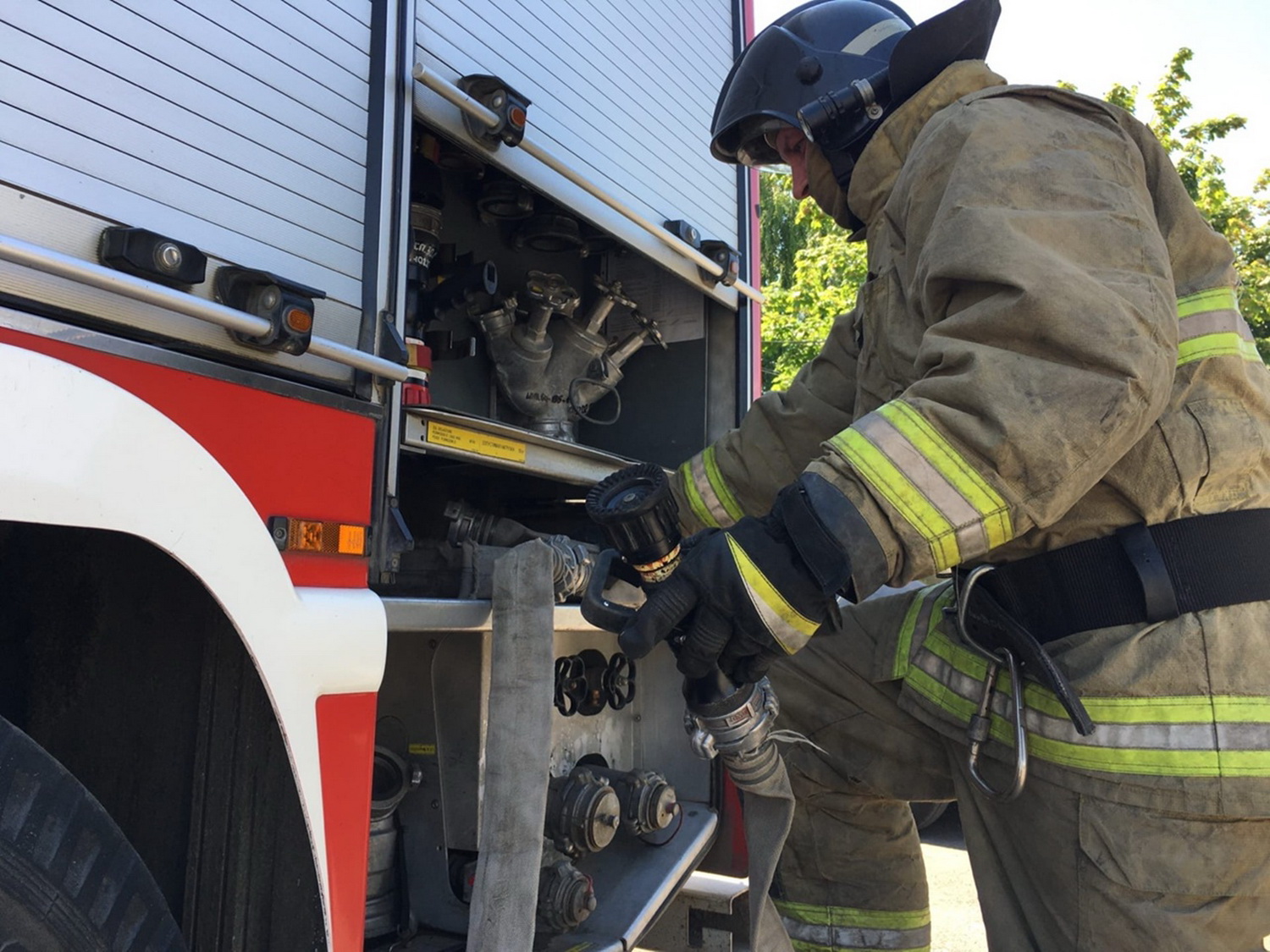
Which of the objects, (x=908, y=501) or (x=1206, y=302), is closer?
(x=908, y=501)

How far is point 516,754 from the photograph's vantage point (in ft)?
6.26

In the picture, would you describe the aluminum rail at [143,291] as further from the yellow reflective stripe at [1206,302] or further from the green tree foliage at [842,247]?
the green tree foliage at [842,247]

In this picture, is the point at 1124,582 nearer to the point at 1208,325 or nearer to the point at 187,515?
the point at 1208,325

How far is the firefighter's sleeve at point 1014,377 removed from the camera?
1.43 meters

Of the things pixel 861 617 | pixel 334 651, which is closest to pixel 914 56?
pixel 861 617

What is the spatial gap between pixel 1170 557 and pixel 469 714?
1.32 m

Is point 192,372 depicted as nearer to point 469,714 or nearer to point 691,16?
point 469,714

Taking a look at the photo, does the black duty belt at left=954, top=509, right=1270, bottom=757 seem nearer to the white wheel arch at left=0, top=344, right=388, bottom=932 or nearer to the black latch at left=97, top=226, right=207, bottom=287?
the white wheel arch at left=0, top=344, right=388, bottom=932

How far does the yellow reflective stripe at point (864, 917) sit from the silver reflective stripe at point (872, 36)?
6.14 feet

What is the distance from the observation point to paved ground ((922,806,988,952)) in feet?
13.1

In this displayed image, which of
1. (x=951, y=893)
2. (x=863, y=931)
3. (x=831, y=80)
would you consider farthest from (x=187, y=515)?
(x=951, y=893)

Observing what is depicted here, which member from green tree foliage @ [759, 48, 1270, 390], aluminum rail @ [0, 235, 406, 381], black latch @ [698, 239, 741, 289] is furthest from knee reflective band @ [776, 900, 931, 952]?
green tree foliage @ [759, 48, 1270, 390]

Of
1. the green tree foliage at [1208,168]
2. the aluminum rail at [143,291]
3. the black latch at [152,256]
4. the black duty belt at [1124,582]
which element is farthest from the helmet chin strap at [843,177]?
the green tree foliage at [1208,168]

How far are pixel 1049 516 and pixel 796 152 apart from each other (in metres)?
1.37
